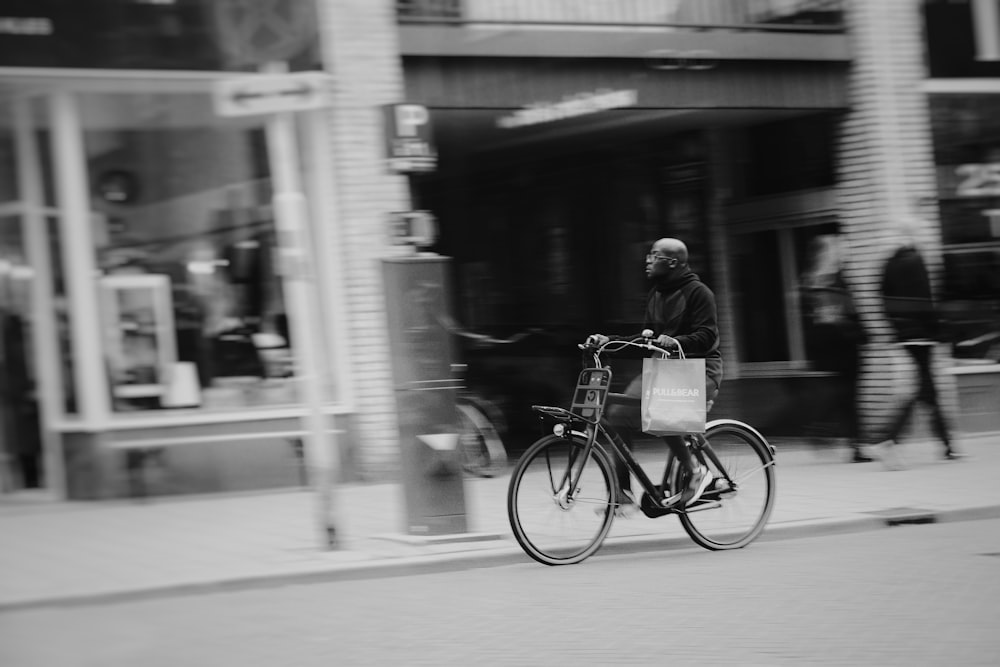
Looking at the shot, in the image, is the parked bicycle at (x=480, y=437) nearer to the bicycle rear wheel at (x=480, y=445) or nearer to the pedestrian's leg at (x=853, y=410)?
the bicycle rear wheel at (x=480, y=445)

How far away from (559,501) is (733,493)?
119 cm

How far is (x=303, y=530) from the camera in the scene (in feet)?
30.2

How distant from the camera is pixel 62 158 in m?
11.3

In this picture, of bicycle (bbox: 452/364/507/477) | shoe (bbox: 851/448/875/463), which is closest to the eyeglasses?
bicycle (bbox: 452/364/507/477)

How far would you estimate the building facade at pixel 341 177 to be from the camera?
11.3 meters

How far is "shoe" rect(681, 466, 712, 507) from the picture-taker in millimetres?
7969

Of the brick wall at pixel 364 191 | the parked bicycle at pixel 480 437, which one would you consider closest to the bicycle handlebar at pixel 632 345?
the parked bicycle at pixel 480 437

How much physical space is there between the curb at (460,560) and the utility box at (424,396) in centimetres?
49

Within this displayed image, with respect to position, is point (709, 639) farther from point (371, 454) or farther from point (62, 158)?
point (62, 158)

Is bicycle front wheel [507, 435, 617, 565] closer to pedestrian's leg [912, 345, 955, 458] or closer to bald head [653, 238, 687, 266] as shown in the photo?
bald head [653, 238, 687, 266]

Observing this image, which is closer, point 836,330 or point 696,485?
point 696,485

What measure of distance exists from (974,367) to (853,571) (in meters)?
7.61

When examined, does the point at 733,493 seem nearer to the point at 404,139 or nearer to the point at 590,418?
the point at 590,418

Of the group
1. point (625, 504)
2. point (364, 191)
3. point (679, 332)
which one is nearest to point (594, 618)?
point (625, 504)
